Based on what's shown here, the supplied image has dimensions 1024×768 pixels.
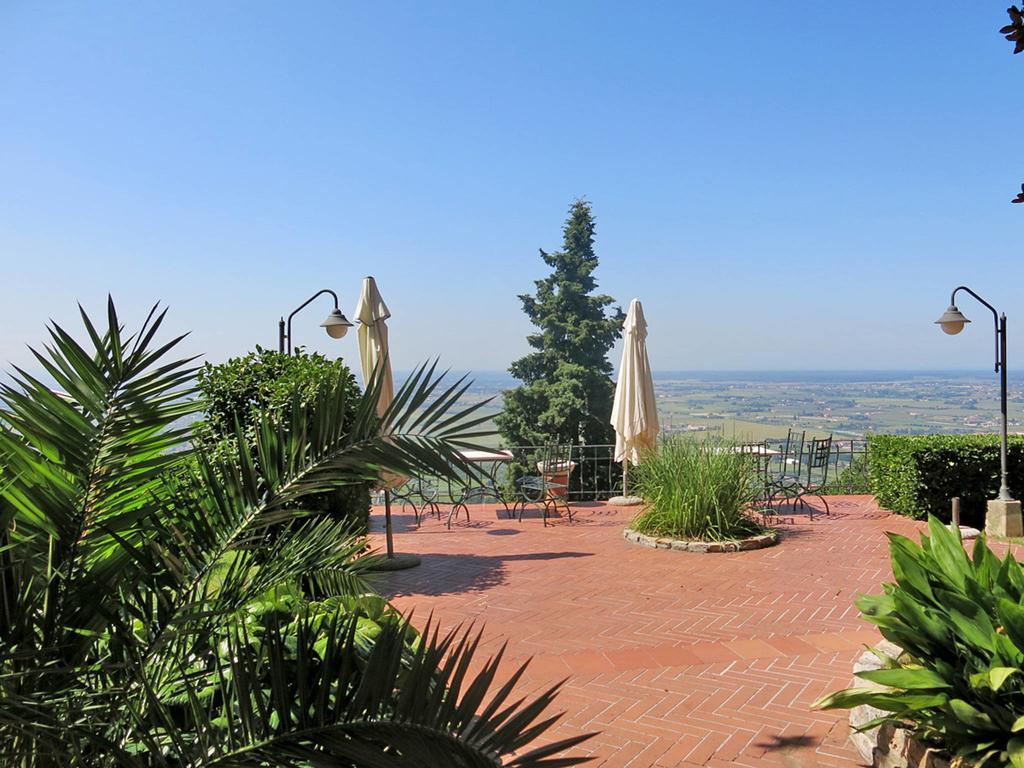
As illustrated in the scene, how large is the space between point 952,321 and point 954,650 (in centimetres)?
751

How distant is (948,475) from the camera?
9.53m

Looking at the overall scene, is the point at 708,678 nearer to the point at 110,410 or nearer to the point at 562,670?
the point at 562,670

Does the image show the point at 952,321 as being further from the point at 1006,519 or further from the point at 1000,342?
the point at 1006,519

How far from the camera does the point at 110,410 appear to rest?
6.29 ft

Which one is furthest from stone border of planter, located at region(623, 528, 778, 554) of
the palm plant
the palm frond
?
the palm frond

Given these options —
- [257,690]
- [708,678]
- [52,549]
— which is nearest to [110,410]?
[52,549]

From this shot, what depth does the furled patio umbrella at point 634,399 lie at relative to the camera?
1080 cm

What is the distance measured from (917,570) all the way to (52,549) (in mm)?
3209

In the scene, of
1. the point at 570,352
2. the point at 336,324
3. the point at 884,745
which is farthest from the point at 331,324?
the point at 570,352

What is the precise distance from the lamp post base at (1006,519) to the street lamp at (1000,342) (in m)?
0.10

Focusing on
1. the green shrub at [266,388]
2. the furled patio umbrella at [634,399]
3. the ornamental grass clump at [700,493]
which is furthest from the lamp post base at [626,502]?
the green shrub at [266,388]

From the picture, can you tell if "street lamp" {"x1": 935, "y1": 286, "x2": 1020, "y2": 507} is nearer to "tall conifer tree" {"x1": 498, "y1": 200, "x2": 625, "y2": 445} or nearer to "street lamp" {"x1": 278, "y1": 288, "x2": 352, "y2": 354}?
"street lamp" {"x1": 278, "y1": 288, "x2": 352, "y2": 354}

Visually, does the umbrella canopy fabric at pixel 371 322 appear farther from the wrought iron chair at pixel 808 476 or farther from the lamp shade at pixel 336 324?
the wrought iron chair at pixel 808 476

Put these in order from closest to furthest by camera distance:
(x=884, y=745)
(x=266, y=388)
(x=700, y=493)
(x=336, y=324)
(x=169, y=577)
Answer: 1. (x=169, y=577)
2. (x=884, y=745)
3. (x=266, y=388)
4. (x=700, y=493)
5. (x=336, y=324)
